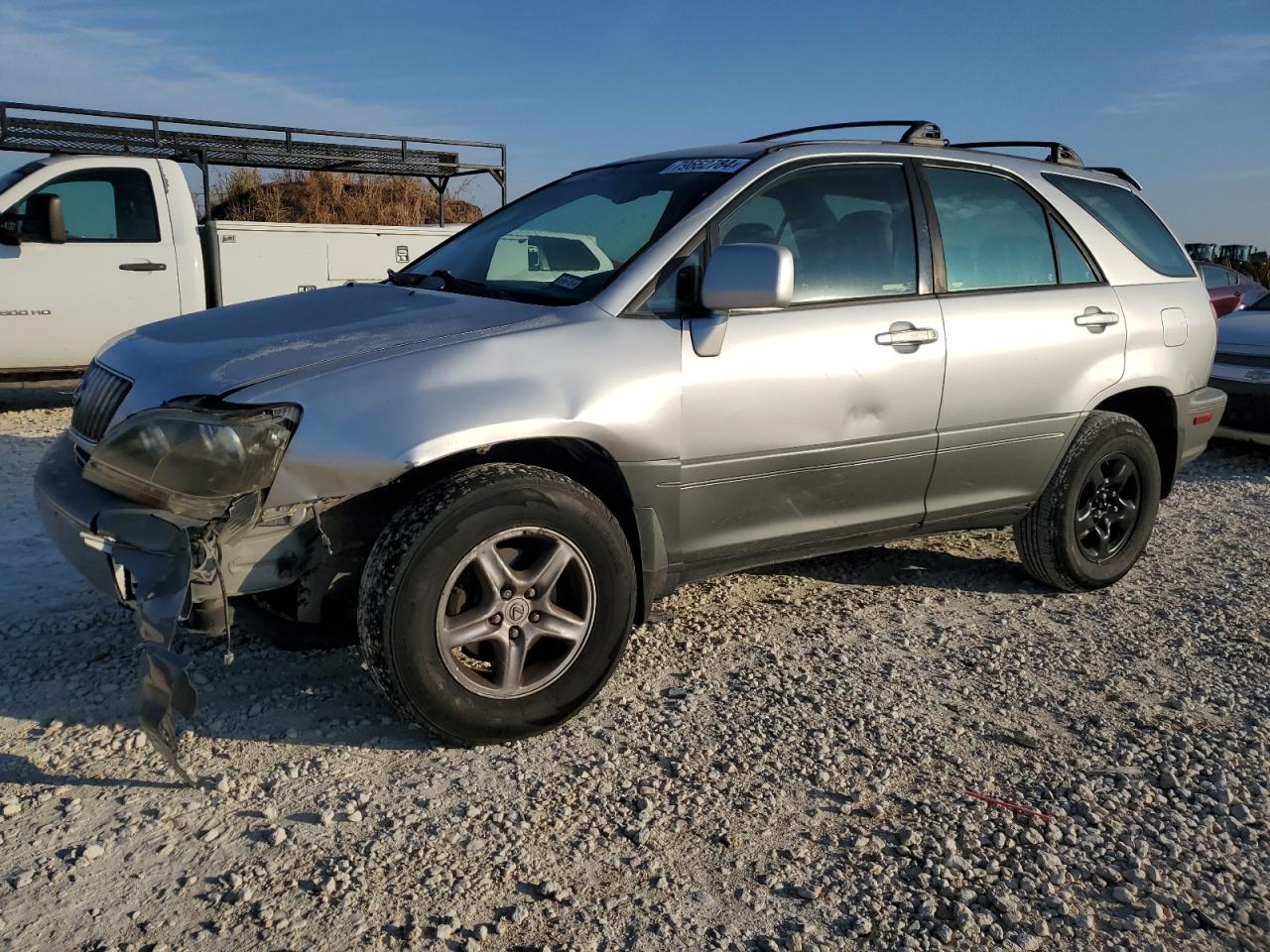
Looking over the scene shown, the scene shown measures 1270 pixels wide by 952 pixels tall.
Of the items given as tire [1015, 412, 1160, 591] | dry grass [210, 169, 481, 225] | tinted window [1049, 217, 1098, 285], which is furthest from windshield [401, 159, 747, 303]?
dry grass [210, 169, 481, 225]

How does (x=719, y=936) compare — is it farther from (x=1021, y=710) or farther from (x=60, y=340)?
(x=60, y=340)

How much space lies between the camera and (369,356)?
9.57 feet

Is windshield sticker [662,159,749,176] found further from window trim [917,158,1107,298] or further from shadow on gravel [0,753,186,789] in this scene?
shadow on gravel [0,753,186,789]

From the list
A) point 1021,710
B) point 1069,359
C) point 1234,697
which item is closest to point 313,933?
point 1021,710

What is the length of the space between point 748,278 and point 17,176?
715 cm

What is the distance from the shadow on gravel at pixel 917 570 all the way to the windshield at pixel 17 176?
21.7 feet

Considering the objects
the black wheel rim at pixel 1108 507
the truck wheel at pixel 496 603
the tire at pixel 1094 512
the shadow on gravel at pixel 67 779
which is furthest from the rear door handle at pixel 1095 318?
the shadow on gravel at pixel 67 779

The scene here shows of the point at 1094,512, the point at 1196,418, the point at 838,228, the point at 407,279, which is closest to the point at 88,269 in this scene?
the point at 407,279

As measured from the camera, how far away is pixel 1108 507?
4.56 meters

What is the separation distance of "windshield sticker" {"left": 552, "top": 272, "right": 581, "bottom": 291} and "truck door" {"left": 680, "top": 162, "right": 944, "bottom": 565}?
43 cm

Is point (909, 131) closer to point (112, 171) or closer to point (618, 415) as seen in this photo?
point (618, 415)

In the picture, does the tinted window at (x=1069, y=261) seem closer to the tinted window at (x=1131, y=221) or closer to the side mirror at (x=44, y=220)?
the tinted window at (x=1131, y=221)

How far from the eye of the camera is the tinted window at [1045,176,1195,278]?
4.53 m

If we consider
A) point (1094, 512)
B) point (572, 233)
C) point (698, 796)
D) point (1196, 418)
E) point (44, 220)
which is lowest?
point (698, 796)
